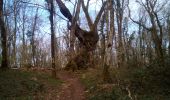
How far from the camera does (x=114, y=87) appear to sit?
17906 millimetres

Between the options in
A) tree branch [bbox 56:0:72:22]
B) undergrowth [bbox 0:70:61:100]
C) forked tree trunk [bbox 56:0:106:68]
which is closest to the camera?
undergrowth [bbox 0:70:61:100]

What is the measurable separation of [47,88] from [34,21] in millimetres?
34904

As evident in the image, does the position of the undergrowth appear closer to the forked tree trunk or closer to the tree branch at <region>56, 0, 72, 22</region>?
the forked tree trunk

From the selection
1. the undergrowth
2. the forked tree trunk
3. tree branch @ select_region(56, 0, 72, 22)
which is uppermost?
tree branch @ select_region(56, 0, 72, 22)

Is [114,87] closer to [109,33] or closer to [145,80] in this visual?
[145,80]

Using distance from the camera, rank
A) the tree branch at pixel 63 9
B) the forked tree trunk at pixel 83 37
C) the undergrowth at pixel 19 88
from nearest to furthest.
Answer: the undergrowth at pixel 19 88 < the forked tree trunk at pixel 83 37 < the tree branch at pixel 63 9

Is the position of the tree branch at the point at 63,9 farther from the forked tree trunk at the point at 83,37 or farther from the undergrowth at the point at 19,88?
the undergrowth at the point at 19,88

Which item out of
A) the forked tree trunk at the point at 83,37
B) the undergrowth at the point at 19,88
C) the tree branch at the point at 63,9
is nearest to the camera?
the undergrowth at the point at 19,88

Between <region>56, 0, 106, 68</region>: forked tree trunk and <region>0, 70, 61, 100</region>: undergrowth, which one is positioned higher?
<region>56, 0, 106, 68</region>: forked tree trunk

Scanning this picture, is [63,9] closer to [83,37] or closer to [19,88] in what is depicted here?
[83,37]

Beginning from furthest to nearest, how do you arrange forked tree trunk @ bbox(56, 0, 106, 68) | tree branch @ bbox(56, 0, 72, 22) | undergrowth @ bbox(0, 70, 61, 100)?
1. tree branch @ bbox(56, 0, 72, 22)
2. forked tree trunk @ bbox(56, 0, 106, 68)
3. undergrowth @ bbox(0, 70, 61, 100)

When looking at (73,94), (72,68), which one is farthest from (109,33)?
(72,68)

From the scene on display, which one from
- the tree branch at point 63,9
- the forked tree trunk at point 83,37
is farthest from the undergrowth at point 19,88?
the tree branch at point 63,9

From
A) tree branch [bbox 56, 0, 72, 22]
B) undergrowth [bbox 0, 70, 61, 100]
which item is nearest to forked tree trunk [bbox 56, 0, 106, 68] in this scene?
tree branch [bbox 56, 0, 72, 22]
